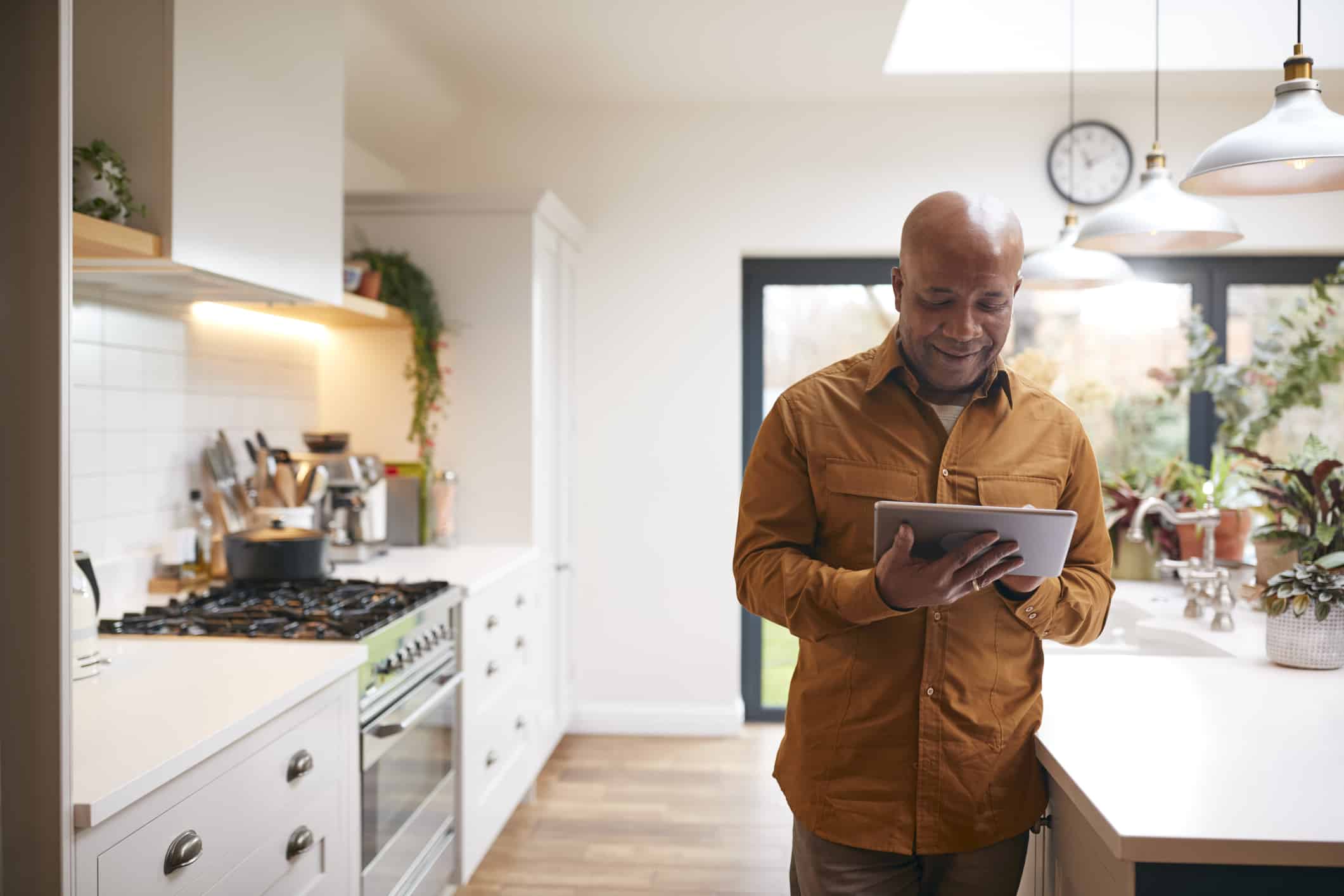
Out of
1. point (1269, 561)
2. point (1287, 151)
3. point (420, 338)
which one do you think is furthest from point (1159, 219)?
point (420, 338)

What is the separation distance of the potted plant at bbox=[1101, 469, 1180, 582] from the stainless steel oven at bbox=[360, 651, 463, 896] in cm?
215

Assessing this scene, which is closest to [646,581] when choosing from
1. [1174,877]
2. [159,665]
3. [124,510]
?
[124,510]

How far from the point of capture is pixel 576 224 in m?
3.93

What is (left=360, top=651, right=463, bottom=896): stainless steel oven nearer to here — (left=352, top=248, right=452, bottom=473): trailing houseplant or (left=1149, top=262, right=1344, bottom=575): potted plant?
(left=352, top=248, right=452, bottom=473): trailing houseplant

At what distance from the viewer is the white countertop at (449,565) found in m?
2.73

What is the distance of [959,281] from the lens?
4.24ft

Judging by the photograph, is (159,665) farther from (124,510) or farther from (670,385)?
(670,385)

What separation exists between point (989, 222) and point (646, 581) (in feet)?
9.96

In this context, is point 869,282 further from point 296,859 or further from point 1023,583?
point 296,859

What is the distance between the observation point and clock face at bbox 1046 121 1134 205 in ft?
12.9

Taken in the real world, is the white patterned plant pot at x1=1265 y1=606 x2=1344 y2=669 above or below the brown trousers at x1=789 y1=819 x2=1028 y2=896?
above

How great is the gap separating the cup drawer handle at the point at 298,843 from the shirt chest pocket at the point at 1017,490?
49.4 inches

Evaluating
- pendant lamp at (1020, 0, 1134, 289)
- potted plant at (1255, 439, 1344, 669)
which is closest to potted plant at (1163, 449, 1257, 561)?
pendant lamp at (1020, 0, 1134, 289)

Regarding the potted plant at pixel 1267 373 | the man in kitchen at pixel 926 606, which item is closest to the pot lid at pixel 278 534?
the man in kitchen at pixel 926 606
